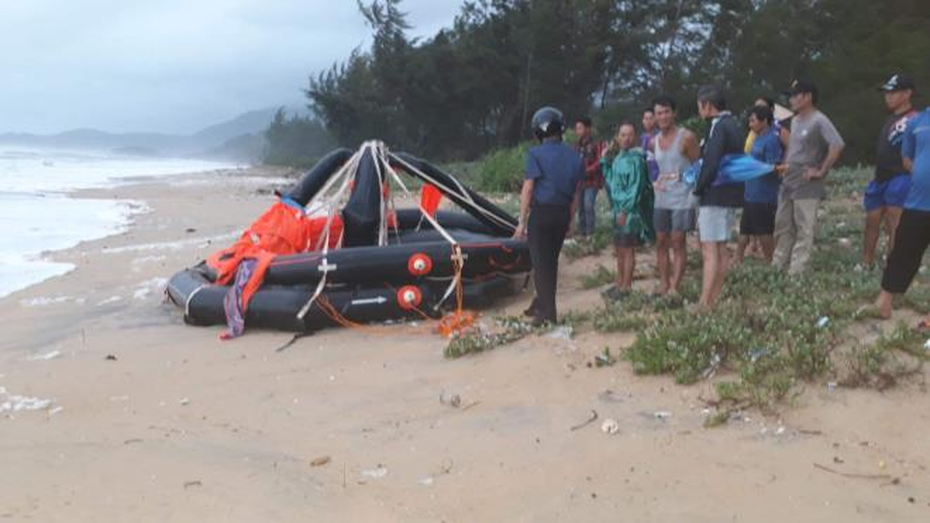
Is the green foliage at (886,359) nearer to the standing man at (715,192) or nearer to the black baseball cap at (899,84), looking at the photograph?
the standing man at (715,192)

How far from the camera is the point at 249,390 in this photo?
4938 millimetres

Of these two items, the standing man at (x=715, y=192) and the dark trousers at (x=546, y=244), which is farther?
the dark trousers at (x=546, y=244)

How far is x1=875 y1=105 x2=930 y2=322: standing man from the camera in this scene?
15.0 feet

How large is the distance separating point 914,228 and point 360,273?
3.95 m

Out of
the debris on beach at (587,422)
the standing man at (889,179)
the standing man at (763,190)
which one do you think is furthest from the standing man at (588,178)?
the debris on beach at (587,422)

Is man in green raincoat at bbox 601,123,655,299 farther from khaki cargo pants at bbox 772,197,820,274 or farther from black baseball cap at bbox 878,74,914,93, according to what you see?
black baseball cap at bbox 878,74,914,93

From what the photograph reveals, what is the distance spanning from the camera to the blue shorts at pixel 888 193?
605cm

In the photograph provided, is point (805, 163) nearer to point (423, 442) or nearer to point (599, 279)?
point (599, 279)

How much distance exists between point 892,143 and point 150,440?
216 inches

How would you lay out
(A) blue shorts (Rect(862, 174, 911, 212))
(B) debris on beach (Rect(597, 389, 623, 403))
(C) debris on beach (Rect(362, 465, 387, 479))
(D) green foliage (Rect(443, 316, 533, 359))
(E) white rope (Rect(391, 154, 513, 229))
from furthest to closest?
(E) white rope (Rect(391, 154, 513, 229)), (A) blue shorts (Rect(862, 174, 911, 212)), (D) green foliage (Rect(443, 316, 533, 359)), (B) debris on beach (Rect(597, 389, 623, 403)), (C) debris on beach (Rect(362, 465, 387, 479))

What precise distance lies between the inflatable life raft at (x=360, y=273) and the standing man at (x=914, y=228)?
119 inches

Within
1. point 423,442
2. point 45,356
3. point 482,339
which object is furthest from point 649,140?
point 45,356

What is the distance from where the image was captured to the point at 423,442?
3.92m

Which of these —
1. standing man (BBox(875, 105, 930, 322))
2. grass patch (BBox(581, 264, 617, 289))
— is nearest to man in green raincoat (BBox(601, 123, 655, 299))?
grass patch (BBox(581, 264, 617, 289))
